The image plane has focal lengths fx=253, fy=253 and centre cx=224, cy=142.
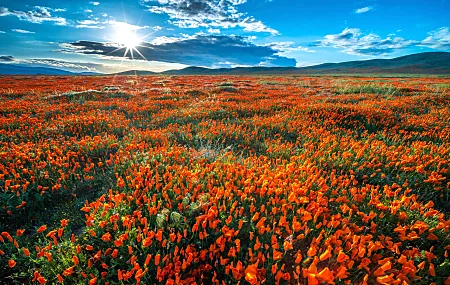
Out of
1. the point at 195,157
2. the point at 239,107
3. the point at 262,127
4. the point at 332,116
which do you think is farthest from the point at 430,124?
the point at 195,157

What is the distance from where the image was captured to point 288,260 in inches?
112

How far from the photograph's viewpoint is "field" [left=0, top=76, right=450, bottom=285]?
2.58 meters

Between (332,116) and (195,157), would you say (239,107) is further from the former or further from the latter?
(195,157)

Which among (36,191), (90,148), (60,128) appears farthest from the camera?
(60,128)

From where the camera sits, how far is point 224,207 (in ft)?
10.8

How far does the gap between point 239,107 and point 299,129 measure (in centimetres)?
439

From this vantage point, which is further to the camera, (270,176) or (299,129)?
(299,129)

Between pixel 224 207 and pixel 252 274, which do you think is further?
pixel 224 207

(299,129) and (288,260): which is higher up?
(299,129)

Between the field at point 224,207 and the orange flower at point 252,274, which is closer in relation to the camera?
the orange flower at point 252,274

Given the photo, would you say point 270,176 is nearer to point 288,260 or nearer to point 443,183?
point 288,260

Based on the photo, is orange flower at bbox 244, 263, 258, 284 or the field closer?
orange flower at bbox 244, 263, 258, 284

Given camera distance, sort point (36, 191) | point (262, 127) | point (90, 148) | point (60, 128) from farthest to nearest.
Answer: point (262, 127), point (60, 128), point (90, 148), point (36, 191)

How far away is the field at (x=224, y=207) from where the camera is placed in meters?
2.58
